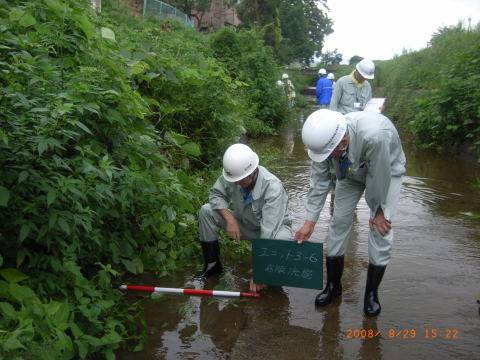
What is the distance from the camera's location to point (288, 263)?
371cm

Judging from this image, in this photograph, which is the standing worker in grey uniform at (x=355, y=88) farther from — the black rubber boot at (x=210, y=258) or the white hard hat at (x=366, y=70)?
the black rubber boot at (x=210, y=258)

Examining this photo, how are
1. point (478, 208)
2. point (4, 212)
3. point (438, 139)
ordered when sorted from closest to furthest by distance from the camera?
point (4, 212), point (478, 208), point (438, 139)

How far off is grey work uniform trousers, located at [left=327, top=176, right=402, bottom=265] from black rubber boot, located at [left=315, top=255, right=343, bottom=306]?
0.06 m

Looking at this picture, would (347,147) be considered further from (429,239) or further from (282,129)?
(282,129)

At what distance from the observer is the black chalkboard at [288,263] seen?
364 centimetres

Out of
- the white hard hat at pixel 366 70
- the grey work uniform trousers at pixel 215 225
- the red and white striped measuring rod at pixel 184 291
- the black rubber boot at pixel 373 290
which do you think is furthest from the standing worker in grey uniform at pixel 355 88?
the red and white striped measuring rod at pixel 184 291

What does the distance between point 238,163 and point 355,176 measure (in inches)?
35.8

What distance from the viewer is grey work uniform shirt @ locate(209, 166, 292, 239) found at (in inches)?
151

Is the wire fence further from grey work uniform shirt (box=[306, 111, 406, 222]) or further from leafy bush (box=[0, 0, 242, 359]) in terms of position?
grey work uniform shirt (box=[306, 111, 406, 222])

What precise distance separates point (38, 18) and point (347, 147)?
8.70 ft

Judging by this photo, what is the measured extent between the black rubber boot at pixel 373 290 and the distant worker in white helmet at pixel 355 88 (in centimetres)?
358

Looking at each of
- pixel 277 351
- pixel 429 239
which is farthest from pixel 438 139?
pixel 277 351

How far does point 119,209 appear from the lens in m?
3.58
